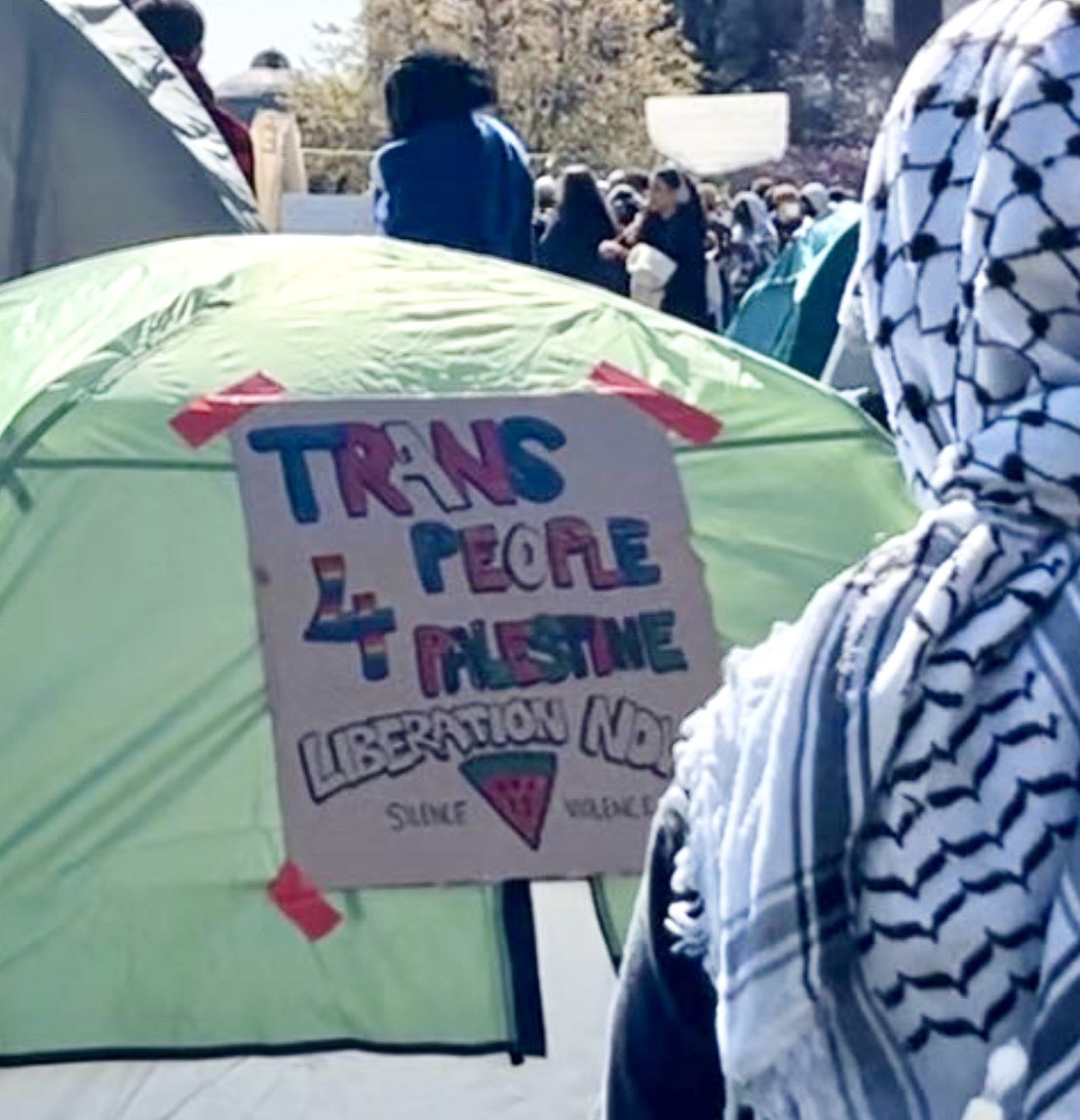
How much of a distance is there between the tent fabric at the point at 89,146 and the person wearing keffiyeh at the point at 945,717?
4.76 meters

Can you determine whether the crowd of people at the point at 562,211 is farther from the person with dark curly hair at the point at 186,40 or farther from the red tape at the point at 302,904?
the red tape at the point at 302,904

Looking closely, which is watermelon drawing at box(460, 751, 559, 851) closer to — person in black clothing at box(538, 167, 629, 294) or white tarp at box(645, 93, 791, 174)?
person in black clothing at box(538, 167, 629, 294)

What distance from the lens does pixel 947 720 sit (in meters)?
1.26

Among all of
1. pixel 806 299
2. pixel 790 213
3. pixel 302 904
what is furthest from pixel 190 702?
pixel 790 213

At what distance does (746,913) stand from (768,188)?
1815 cm

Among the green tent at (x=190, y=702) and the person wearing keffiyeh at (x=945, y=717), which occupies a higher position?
the person wearing keffiyeh at (x=945, y=717)

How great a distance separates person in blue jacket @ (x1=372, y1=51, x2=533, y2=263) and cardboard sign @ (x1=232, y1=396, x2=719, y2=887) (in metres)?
3.23

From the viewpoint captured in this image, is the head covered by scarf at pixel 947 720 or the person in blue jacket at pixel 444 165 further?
the person in blue jacket at pixel 444 165

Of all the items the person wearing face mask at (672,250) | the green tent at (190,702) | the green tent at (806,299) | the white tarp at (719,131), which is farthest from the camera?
the white tarp at (719,131)

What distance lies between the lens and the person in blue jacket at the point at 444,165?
635cm

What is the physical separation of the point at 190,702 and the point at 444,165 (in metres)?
3.47

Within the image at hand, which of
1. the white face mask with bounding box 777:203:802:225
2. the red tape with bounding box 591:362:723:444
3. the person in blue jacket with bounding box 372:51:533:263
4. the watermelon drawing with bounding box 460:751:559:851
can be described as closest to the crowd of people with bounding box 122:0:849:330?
the person in blue jacket with bounding box 372:51:533:263

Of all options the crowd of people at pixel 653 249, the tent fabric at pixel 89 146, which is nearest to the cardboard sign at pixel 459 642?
the tent fabric at pixel 89 146

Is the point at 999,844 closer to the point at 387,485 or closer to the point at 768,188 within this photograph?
the point at 387,485
